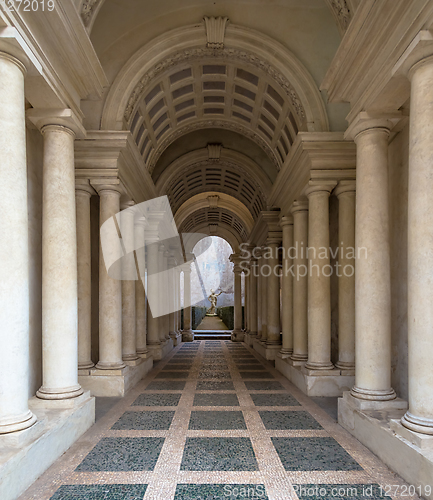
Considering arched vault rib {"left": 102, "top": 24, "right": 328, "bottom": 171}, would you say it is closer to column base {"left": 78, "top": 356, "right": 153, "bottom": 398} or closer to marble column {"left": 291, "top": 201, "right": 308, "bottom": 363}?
marble column {"left": 291, "top": 201, "right": 308, "bottom": 363}

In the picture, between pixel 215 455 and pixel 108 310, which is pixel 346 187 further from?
pixel 215 455

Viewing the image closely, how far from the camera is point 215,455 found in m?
6.63

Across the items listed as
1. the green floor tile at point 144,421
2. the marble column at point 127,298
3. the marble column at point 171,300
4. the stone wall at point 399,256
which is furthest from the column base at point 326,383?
the marble column at point 171,300

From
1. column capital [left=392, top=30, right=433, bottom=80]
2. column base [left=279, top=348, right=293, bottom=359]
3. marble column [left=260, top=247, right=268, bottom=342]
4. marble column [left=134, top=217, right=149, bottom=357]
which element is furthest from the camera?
marble column [left=260, top=247, right=268, bottom=342]

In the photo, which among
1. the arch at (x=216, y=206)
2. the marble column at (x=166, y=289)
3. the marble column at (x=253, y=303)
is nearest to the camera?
the marble column at (x=166, y=289)

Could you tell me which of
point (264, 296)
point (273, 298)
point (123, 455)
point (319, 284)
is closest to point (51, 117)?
point (123, 455)

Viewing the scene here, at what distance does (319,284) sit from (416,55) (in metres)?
6.64

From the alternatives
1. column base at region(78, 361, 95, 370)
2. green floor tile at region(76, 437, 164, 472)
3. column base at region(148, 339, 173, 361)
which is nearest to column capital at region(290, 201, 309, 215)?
column base at region(78, 361, 95, 370)

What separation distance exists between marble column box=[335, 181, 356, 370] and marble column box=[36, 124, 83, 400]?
284 inches

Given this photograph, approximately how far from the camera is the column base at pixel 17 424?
5402 millimetres

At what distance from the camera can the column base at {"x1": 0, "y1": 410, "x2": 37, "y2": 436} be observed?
5.40 m

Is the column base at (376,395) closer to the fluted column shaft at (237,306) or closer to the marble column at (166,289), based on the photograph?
the marble column at (166,289)

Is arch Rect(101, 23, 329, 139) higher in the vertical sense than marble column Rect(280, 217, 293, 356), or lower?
higher

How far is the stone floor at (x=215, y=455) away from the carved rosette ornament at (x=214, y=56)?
8416mm
